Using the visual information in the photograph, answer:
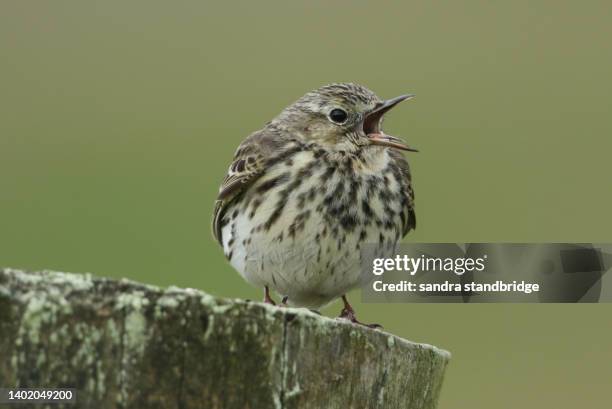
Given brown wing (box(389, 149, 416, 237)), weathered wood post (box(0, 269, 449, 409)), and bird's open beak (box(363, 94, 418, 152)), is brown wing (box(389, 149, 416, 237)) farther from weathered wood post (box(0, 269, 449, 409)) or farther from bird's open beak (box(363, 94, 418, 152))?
weathered wood post (box(0, 269, 449, 409))

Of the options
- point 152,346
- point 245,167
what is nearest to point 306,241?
point 245,167

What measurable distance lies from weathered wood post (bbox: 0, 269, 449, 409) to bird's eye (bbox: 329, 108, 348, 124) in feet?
11.5

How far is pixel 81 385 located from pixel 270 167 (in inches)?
148

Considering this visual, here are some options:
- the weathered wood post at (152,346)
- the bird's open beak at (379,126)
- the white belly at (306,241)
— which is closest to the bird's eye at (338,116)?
the bird's open beak at (379,126)

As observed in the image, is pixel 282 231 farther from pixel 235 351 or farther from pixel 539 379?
pixel 539 379

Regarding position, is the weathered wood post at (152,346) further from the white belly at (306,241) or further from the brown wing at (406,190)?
the brown wing at (406,190)

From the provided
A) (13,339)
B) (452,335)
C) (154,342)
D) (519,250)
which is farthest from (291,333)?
(452,335)

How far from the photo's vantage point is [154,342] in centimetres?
298

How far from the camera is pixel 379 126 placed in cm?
698

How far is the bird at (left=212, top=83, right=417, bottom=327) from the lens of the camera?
Answer: 6328 mm

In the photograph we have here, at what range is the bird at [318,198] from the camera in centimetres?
633

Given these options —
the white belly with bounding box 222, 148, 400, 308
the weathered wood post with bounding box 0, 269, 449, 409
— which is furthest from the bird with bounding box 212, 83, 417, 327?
the weathered wood post with bounding box 0, 269, 449, 409

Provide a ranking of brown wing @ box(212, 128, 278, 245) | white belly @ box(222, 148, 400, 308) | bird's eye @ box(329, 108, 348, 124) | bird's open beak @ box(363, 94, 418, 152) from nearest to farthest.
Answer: white belly @ box(222, 148, 400, 308)
bird's open beak @ box(363, 94, 418, 152)
brown wing @ box(212, 128, 278, 245)
bird's eye @ box(329, 108, 348, 124)

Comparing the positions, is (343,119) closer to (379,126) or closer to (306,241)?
(379,126)
